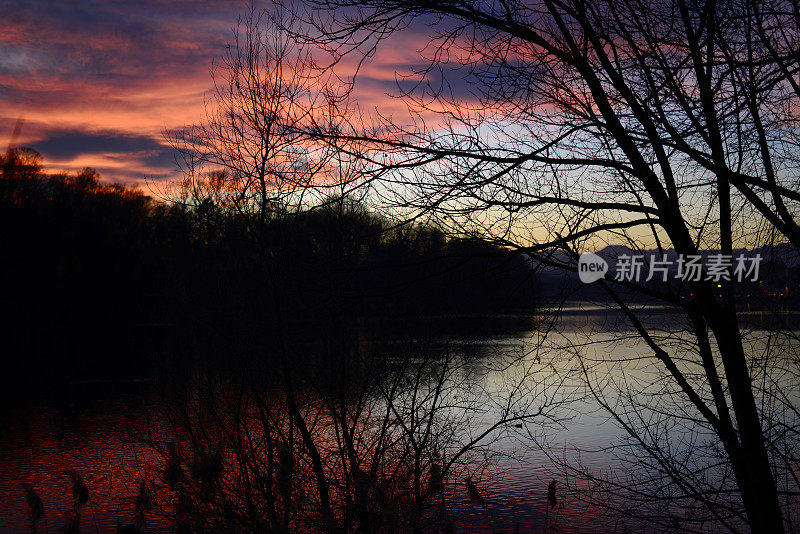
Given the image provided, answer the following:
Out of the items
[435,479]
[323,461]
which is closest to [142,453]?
[323,461]

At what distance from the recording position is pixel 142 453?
13.8m

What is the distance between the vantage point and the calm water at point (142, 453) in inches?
510

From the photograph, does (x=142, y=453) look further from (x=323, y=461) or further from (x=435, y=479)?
(x=435, y=479)

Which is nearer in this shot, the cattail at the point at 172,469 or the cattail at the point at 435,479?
the cattail at the point at 172,469

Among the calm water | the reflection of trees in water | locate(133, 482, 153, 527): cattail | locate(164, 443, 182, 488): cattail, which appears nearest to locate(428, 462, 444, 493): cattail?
the reflection of trees in water

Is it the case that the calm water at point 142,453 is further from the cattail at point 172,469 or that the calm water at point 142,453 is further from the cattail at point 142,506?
the cattail at point 172,469

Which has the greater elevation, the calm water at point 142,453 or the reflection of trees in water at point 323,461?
the reflection of trees in water at point 323,461

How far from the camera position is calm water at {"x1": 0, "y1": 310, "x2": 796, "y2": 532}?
12.9 m

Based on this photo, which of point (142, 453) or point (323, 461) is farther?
point (142, 453)

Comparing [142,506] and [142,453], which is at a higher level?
[142,453]

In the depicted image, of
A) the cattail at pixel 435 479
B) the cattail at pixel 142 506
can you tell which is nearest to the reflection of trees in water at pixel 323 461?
the cattail at pixel 435 479

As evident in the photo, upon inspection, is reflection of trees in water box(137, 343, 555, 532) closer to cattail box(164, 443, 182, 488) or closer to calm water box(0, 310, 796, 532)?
cattail box(164, 443, 182, 488)

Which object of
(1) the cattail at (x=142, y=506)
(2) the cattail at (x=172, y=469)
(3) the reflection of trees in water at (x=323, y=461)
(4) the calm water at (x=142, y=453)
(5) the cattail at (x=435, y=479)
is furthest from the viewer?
(4) the calm water at (x=142, y=453)

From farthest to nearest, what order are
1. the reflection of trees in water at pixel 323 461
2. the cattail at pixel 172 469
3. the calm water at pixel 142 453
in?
the calm water at pixel 142 453
the cattail at pixel 172 469
the reflection of trees in water at pixel 323 461
